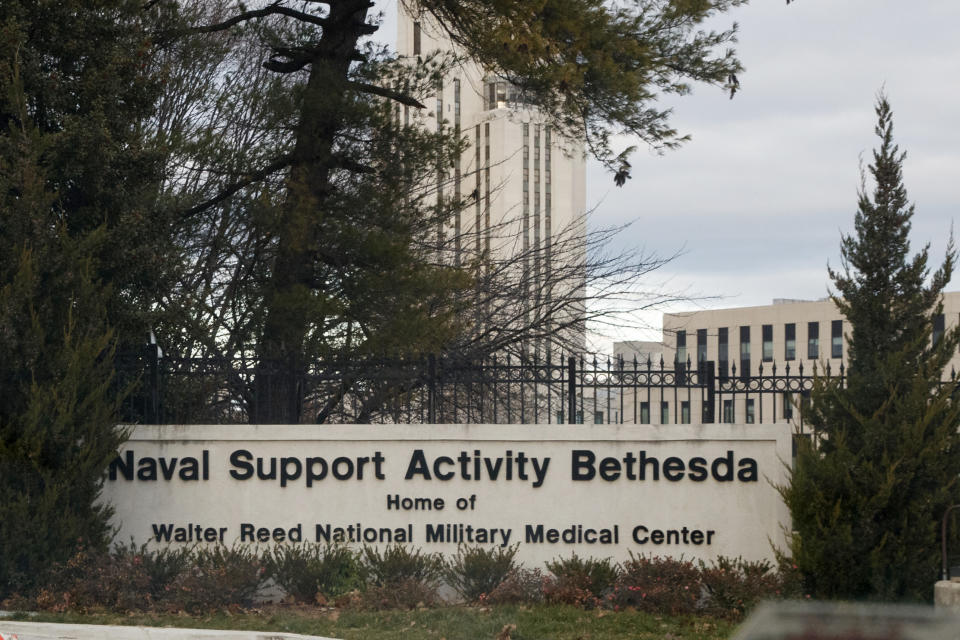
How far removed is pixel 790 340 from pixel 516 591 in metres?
91.7

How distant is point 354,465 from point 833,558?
5194 mm

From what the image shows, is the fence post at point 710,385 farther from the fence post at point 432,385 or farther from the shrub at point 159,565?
the shrub at point 159,565

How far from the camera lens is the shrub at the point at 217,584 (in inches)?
443

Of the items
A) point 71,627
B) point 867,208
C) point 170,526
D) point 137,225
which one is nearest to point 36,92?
point 137,225

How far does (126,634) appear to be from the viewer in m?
9.86

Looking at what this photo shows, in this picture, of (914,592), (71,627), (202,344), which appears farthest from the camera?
(202,344)

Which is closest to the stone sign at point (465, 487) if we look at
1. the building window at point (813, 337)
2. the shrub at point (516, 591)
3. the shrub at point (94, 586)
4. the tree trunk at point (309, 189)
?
the shrub at point (516, 591)

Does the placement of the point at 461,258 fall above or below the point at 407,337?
above

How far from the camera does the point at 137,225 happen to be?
13.1m

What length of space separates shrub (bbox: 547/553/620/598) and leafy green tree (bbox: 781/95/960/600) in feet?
6.19

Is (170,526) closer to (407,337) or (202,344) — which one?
(407,337)

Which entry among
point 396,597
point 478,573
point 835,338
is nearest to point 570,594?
point 478,573

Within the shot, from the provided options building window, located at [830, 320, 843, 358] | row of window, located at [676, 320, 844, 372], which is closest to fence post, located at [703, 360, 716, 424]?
row of window, located at [676, 320, 844, 372]

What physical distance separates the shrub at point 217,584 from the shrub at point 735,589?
14.9 ft
